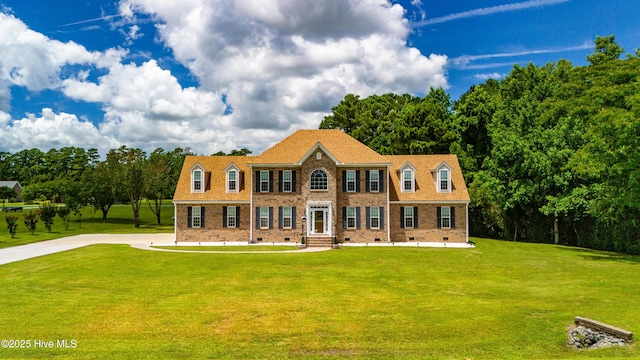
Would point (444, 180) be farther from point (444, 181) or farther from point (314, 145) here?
point (314, 145)

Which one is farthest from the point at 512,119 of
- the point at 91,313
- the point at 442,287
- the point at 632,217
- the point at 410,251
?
the point at 91,313

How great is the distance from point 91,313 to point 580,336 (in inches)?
580

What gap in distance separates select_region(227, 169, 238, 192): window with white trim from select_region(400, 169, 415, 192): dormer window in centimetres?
1418

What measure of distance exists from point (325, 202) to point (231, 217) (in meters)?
8.20

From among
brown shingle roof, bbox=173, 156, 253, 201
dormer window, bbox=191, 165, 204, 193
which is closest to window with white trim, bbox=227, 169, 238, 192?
brown shingle roof, bbox=173, 156, 253, 201

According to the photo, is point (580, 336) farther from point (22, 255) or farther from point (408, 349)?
point (22, 255)

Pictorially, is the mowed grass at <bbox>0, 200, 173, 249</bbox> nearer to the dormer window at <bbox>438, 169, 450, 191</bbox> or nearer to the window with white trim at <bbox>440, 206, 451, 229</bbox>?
the window with white trim at <bbox>440, 206, 451, 229</bbox>

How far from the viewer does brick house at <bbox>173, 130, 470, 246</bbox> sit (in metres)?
33.8

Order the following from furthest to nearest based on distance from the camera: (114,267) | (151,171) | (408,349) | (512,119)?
1. (151,171)
2. (512,119)
3. (114,267)
4. (408,349)

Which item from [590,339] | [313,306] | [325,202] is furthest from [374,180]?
[590,339]

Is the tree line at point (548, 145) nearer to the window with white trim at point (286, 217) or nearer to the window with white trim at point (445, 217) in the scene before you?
the window with white trim at point (445, 217)

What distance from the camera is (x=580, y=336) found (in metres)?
11.4

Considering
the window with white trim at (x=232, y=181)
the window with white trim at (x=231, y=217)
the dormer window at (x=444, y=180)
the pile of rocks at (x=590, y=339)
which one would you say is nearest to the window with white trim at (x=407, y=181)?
the dormer window at (x=444, y=180)

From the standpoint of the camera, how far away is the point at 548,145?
3538cm
